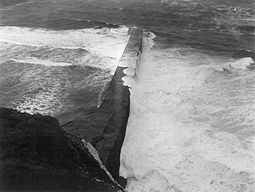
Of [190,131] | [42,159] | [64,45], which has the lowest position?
[190,131]

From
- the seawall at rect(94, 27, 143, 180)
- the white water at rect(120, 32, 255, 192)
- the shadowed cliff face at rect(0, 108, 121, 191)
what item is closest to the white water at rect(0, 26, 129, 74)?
the seawall at rect(94, 27, 143, 180)

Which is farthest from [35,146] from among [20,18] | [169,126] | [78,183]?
[20,18]

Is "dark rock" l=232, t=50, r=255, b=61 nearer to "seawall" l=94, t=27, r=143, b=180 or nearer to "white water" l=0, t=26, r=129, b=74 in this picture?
"seawall" l=94, t=27, r=143, b=180

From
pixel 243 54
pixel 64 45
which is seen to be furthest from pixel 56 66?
pixel 243 54

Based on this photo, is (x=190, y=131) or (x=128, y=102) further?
(x=128, y=102)

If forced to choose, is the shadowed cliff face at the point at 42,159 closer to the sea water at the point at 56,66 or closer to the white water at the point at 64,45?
the sea water at the point at 56,66

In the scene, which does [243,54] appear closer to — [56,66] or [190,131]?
[190,131]

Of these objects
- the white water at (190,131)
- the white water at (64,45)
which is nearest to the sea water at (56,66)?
the white water at (64,45)
